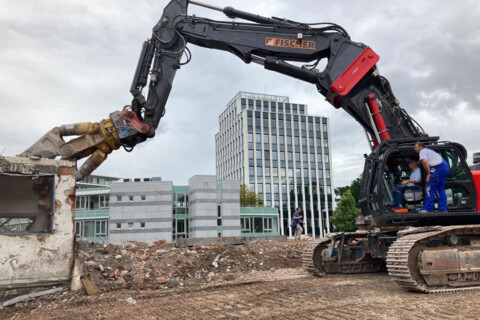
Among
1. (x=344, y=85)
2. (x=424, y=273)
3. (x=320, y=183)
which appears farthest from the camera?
(x=320, y=183)

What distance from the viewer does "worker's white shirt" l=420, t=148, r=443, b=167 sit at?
683 centimetres

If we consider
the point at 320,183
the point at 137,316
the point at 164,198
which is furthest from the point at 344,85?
the point at 320,183

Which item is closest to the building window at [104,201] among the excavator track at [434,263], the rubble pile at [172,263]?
the rubble pile at [172,263]

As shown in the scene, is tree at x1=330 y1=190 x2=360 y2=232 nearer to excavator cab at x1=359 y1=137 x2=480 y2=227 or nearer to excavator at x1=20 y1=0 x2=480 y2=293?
excavator at x1=20 y1=0 x2=480 y2=293

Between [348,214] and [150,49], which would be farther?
[348,214]

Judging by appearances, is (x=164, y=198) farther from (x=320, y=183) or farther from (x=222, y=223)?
(x=320, y=183)

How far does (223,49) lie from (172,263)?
5291mm

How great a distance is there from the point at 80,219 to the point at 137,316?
4047 centimetres

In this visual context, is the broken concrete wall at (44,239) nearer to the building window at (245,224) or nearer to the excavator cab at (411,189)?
the excavator cab at (411,189)

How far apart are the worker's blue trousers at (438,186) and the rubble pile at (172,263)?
452 cm

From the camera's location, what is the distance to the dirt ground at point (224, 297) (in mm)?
5094

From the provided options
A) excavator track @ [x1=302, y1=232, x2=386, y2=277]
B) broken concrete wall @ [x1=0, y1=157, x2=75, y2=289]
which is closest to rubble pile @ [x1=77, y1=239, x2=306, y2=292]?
broken concrete wall @ [x1=0, y1=157, x2=75, y2=289]

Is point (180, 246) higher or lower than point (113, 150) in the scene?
lower

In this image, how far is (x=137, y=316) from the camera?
536 centimetres
